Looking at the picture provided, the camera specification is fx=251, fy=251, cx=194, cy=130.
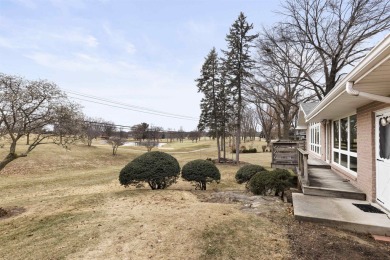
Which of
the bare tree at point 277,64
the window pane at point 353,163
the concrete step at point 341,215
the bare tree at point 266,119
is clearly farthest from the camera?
the bare tree at point 266,119

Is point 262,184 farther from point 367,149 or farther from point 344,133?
point 344,133

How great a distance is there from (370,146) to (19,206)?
1186 cm

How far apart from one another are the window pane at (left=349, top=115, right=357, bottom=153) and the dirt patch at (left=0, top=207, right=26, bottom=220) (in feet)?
37.1

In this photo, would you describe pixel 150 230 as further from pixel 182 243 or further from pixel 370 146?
pixel 370 146

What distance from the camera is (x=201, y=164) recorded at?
38.9ft

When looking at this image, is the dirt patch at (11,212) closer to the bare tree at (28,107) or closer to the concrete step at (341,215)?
the bare tree at (28,107)

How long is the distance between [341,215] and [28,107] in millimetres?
9943

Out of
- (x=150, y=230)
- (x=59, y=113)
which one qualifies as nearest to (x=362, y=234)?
(x=150, y=230)

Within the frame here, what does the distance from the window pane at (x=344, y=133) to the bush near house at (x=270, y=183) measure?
2536 mm

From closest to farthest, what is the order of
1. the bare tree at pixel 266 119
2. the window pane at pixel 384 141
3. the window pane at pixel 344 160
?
the window pane at pixel 384 141 < the window pane at pixel 344 160 < the bare tree at pixel 266 119

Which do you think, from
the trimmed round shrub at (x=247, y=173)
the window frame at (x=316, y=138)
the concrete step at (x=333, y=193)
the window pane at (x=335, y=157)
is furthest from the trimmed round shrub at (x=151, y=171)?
the window frame at (x=316, y=138)

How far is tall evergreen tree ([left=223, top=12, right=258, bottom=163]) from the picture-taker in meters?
25.4

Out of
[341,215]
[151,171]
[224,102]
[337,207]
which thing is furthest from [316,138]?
[224,102]

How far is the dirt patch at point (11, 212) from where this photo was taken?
8191 millimetres
